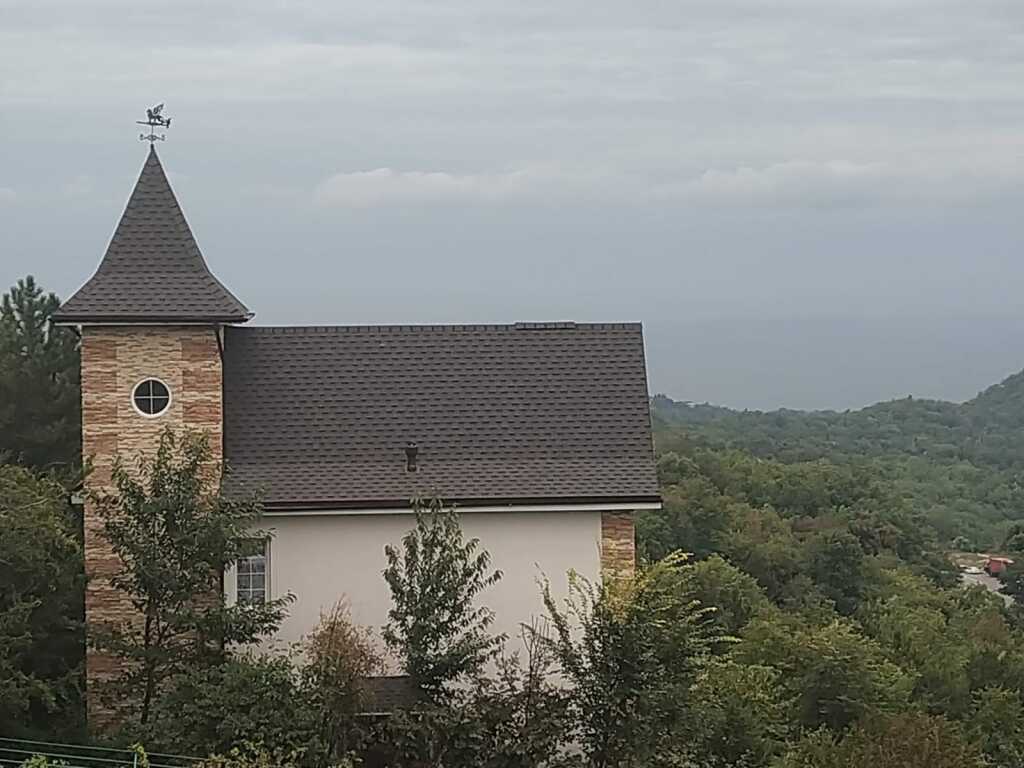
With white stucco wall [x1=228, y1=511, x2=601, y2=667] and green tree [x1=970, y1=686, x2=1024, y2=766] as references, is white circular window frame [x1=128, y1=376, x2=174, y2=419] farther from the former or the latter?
green tree [x1=970, y1=686, x2=1024, y2=766]

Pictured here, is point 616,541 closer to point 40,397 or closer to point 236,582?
point 236,582

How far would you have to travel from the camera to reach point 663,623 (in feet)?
52.7

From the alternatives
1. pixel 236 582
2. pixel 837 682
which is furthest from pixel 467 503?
pixel 837 682

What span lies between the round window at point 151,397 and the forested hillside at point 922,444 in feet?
190

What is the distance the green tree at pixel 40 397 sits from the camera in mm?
24812

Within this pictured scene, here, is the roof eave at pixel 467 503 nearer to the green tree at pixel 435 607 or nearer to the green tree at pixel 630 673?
the green tree at pixel 435 607

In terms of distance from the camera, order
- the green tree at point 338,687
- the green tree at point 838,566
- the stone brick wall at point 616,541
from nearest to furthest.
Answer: the green tree at point 338,687 < the stone brick wall at point 616,541 < the green tree at point 838,566

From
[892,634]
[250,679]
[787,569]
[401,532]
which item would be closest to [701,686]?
[401,532]

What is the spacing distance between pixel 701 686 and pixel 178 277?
308 inches

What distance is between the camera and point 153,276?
18.2 metres

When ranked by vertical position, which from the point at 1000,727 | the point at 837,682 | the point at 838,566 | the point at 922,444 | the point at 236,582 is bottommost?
the point at 1000,727

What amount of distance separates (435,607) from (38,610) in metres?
4.70

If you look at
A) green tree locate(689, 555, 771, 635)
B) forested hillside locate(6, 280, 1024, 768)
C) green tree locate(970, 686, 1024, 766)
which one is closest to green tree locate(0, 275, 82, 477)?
forested hillside locate(6, 280, 1024, 768)

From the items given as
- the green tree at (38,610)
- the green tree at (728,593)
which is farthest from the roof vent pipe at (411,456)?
the green tree at (728,593)
